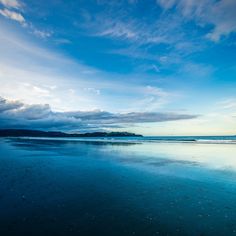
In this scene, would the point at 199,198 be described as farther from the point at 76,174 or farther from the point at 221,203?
the point at 76,174

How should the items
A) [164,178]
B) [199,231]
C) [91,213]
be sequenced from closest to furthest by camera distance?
[199,231] → [91,213] → [164,178]

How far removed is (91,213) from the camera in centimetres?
1108

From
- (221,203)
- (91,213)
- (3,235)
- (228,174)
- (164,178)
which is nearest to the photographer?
(3,235)

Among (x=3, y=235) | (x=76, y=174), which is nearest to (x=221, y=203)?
(x=3, y=235)

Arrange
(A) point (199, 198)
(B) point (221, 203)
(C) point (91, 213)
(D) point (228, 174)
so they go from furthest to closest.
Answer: (D) point (228, 174) < (A) point (199, 198) < (B) point (221, 203) < (C) point (91, 213)

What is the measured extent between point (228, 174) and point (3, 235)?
20.8m

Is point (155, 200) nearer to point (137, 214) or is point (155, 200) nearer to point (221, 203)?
point (137, 214)

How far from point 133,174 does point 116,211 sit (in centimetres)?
1027

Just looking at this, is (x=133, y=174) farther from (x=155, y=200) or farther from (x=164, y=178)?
(x=155, y=200)

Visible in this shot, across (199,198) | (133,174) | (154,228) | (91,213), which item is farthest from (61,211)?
(133,174)

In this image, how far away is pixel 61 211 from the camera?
1123 centimetres

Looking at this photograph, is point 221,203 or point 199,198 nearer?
point 221,203

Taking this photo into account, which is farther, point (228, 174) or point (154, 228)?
point (228, 174)

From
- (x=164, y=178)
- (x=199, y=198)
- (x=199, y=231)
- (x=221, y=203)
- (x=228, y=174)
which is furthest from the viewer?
(x=228, y=174)
